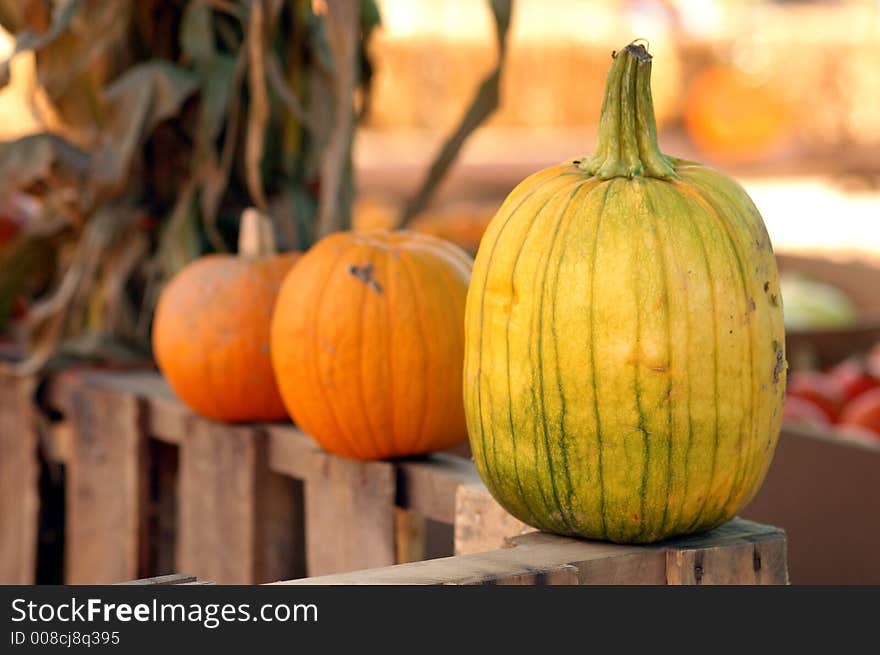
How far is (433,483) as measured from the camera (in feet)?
4.85

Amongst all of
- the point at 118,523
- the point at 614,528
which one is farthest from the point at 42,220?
the point at 614,528

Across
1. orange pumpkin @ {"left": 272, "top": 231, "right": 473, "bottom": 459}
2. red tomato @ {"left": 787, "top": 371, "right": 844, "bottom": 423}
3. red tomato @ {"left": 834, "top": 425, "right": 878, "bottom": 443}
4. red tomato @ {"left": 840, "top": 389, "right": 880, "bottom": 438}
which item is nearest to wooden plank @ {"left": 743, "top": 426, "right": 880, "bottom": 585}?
red tomato @ {"left": 834, "top": 425, "right": 878, "bottom": 443}

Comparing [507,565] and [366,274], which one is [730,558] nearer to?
[507,565]

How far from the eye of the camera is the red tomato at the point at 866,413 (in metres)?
2.45

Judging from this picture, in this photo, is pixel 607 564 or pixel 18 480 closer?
pixel 607 564

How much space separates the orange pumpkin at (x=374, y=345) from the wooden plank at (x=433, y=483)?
0.09 feet

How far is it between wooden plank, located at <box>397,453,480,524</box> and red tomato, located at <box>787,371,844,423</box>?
129cm

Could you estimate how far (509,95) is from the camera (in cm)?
726

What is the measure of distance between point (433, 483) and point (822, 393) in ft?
4.58

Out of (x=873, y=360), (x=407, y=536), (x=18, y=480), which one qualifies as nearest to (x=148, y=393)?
(x=18, y=480)

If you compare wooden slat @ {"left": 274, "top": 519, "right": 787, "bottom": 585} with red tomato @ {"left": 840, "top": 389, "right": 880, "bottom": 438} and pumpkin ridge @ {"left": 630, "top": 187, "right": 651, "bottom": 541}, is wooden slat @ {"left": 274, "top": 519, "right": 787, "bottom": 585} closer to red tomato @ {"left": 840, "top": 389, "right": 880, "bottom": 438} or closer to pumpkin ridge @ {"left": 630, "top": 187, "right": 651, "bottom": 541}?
pumpkin ridge @ {"left": 630, "top": 187, "right": 651, "bottom": 541}

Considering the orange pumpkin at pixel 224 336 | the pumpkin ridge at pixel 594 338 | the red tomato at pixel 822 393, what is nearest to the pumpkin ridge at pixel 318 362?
the orange pumpkin at pixel 224 336

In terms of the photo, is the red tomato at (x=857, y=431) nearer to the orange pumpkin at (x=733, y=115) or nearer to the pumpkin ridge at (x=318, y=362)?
the pumpkin ridge at (x=318, y=362)
